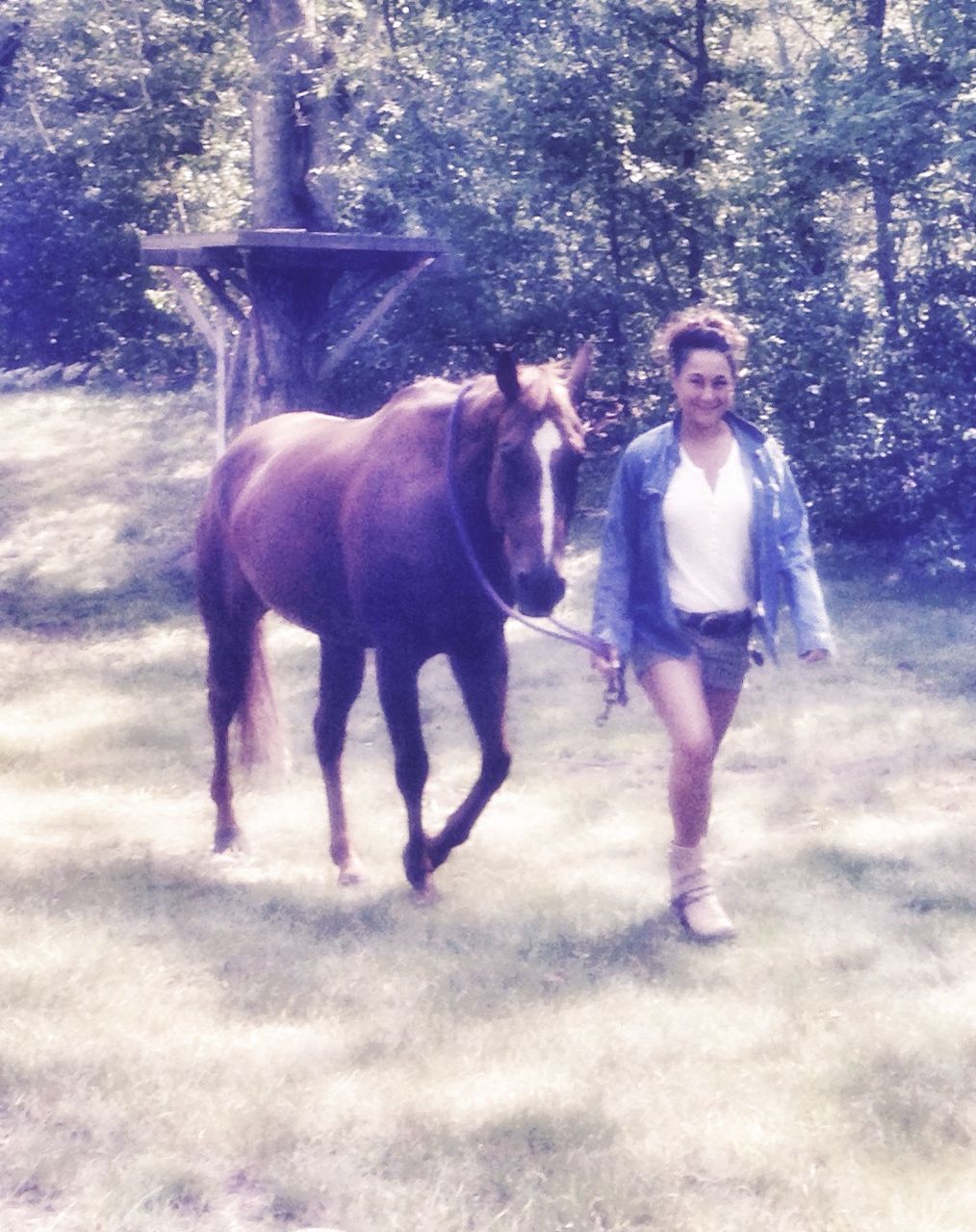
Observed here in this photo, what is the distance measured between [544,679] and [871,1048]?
552cm

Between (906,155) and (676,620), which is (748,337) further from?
(676,620)

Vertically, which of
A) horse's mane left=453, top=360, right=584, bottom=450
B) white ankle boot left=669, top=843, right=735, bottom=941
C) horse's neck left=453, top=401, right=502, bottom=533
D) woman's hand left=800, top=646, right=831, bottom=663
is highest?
horse's mane left=453, top=360, right=584, bottom=450

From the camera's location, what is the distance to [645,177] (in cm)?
1256

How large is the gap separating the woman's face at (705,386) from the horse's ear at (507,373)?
50 cm

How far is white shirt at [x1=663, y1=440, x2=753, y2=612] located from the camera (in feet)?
14.6

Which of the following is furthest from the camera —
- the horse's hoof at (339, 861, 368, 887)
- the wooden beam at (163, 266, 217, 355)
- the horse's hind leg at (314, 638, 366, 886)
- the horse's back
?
the wooden beam at (163, 266, 217, 355)

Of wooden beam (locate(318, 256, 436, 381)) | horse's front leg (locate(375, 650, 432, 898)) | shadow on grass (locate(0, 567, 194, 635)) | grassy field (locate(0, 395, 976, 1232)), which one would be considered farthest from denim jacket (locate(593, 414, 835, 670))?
shadow on grass (locate(0, 567, 194, 635))

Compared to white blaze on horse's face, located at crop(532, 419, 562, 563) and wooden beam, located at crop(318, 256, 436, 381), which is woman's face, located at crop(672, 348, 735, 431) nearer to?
white blaze on horse's face, located at crop(532, 419, 562, 563)

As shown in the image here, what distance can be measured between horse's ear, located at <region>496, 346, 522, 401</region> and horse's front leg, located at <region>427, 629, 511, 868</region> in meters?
0.98

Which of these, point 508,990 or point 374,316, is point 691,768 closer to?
point 508,990

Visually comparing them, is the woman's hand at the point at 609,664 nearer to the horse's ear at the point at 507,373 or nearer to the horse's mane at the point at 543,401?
the horse's mane at the point at 543,401

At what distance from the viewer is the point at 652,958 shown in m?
4.60

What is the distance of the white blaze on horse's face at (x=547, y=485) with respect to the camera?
4.28 m

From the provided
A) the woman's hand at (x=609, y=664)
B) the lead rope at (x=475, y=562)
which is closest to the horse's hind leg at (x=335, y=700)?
the lead rope at (x=475, y=562)
